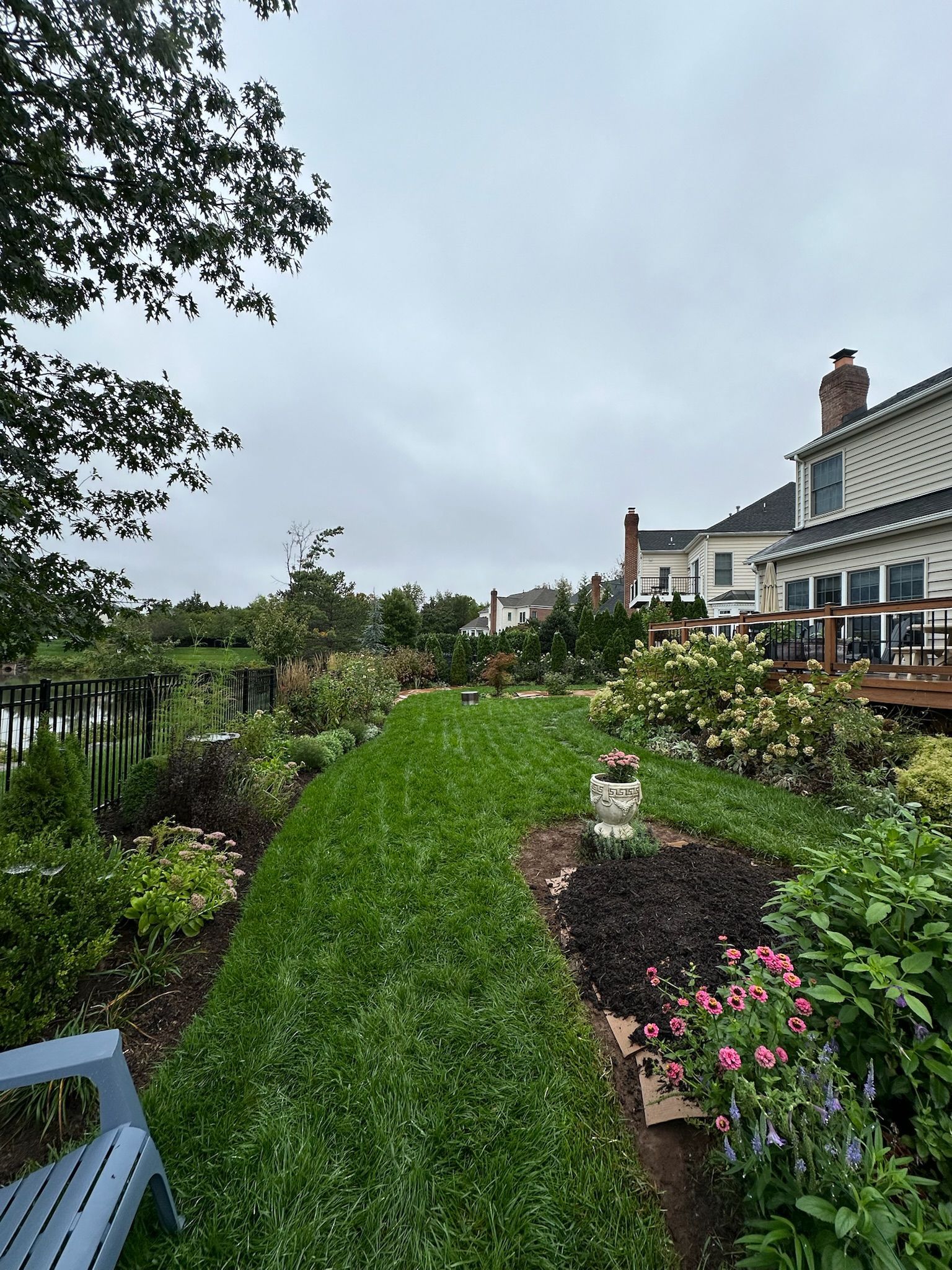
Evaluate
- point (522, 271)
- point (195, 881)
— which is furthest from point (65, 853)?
point (522, 271)

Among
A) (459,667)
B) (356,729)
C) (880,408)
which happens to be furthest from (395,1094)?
(459,667)

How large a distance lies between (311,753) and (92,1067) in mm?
5746

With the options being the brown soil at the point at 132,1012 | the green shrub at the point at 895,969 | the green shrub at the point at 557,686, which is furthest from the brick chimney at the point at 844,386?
the brown soil at the point at 132,1012

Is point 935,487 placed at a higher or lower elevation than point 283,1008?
higher

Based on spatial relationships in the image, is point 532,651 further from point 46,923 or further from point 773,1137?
point 773,1137

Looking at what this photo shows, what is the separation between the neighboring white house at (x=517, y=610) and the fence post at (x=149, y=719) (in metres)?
42.5

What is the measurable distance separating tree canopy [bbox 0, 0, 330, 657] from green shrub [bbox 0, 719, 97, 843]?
682mm

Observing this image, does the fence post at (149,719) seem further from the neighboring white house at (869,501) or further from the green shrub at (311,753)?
the neighboring white house at (869,501)

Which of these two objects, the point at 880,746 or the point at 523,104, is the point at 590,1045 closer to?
the point at 880,746

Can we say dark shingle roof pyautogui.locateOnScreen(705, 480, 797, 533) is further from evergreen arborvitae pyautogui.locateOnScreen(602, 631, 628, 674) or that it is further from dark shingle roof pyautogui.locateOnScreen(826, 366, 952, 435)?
dark shingle roof pyautogui.locateOnScreen(826, 366, 952, 435)

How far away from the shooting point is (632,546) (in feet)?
77.8

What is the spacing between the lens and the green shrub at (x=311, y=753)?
22.3 feet

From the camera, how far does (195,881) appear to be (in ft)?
9.82

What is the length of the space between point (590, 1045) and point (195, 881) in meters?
2.46
